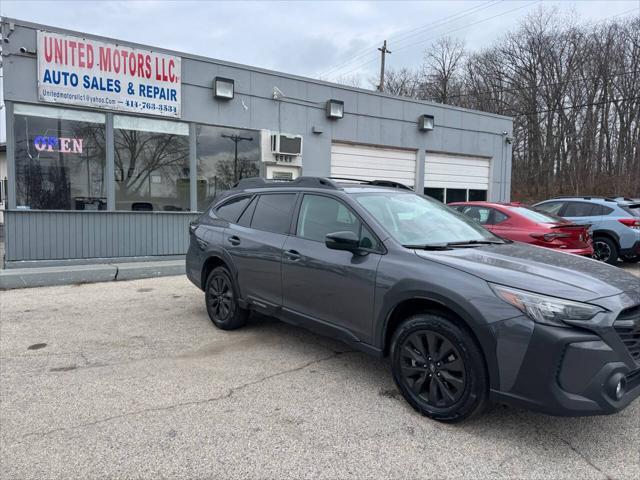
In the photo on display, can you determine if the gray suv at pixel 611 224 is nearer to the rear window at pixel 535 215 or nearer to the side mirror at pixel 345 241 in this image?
the rear window at pixel 535 215

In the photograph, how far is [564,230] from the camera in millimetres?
7145

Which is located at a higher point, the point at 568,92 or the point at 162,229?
the point at 568,92

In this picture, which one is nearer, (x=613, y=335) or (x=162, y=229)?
(x=613, y=335)

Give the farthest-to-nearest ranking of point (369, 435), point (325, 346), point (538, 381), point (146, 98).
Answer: point (146, 98) < point (325, 346) < point (369, 435) < point (538, 381)

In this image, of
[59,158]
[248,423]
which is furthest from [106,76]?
[248,423]

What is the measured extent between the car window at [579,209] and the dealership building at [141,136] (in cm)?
465

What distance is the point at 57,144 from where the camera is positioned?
8.57 m

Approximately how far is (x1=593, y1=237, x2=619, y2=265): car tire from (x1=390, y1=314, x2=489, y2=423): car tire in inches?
327

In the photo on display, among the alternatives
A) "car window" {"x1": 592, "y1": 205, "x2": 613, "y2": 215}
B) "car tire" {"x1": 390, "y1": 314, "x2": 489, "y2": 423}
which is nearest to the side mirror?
"car tire" {"x1": 390, "y1": 314, "x2": 489, "y2": 423}

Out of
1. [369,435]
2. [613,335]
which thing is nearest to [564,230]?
[613,335]

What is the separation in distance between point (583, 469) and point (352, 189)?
2.71 meters

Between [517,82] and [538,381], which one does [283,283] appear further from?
[517,82]

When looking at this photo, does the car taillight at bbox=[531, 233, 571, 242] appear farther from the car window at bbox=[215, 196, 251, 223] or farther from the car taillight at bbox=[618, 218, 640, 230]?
the car window at bbox=[215, 196, 251, 223]

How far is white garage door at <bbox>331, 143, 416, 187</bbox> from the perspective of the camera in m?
12.1
